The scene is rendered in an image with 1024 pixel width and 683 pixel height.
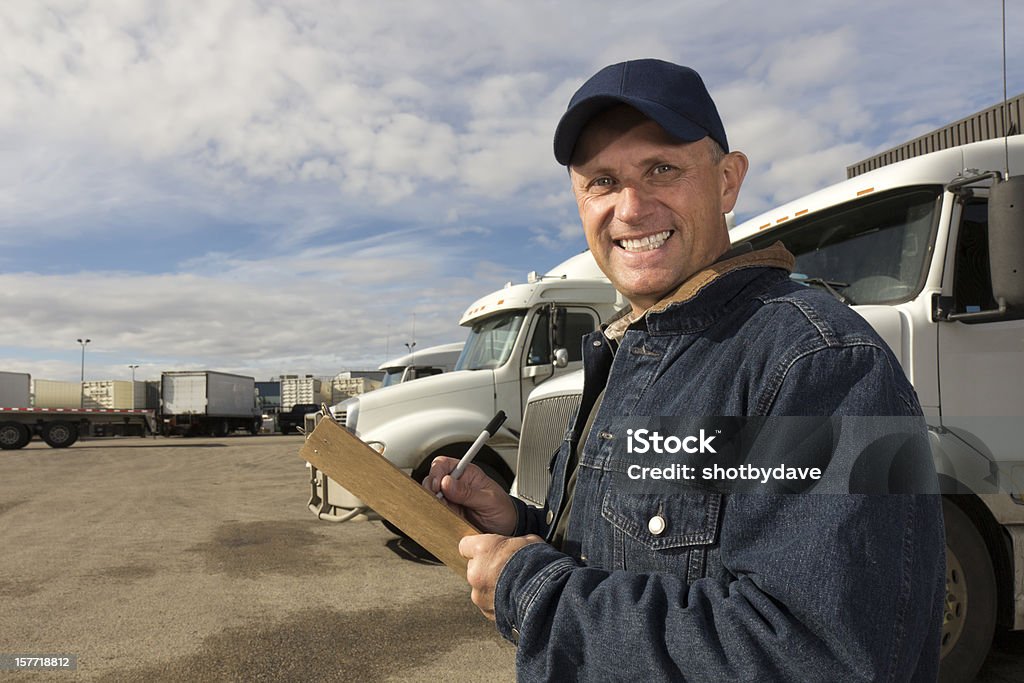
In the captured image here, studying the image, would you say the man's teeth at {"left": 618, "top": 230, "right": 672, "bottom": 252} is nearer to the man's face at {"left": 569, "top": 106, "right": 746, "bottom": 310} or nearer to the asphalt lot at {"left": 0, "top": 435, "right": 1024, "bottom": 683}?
the man's face at {"left": 569, "top": 106, "right": 746, "bottom": 310}

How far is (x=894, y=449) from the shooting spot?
107 centimetres

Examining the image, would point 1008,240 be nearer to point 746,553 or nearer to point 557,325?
point 746,553

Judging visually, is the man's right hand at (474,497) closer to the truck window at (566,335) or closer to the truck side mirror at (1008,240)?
the truck side mirror at (1008,240)

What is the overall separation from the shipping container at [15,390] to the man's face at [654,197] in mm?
35728

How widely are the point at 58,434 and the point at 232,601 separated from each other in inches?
1055

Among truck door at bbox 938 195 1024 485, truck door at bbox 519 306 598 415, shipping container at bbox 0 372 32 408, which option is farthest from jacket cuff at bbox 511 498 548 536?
shipping container at bbox 0 372 32 408

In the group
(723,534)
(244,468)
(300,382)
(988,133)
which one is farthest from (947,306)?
(300,382)

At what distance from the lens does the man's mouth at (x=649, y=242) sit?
4.85ft

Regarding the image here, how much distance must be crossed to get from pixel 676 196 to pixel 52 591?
7038 millimetres

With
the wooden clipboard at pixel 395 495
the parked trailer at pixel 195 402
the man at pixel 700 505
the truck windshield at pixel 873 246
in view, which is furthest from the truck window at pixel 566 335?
the parked trailer at pixel 195 402

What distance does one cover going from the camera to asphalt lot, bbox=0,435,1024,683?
4.69 m

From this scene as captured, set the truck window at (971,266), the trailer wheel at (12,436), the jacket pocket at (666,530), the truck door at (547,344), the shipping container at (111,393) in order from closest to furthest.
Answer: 1. the jacket pocket at (666,530)
2. the truck window at (971,266)
3. the truck door at (547,344)
4. the trailer wheel at (12,436)
5. the shipping container at (111,393)

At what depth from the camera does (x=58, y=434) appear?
2841 centimetres

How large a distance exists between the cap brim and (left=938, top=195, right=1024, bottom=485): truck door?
3.02 m
